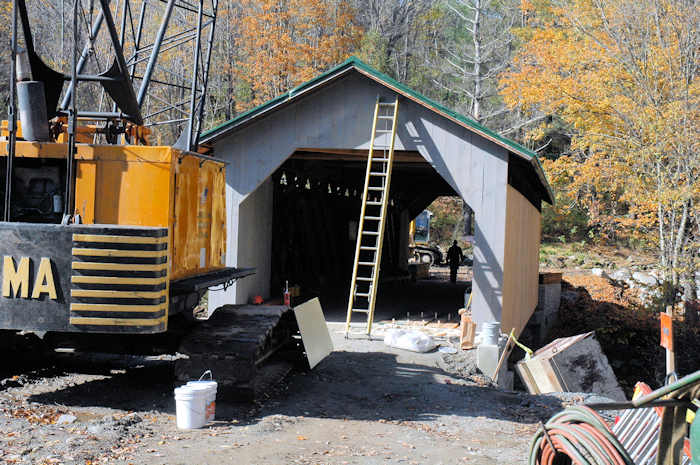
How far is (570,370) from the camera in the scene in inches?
547

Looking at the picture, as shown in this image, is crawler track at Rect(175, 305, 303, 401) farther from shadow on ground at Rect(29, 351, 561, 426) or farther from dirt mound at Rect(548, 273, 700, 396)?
dirt mound at Rect(548, 273, 700, 396)

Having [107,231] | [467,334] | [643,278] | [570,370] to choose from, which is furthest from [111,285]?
[643,278]

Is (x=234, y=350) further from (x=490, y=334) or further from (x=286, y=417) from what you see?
(x=490, y=334)

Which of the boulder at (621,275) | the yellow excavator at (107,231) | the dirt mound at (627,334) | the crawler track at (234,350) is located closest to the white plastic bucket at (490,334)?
the crawler track at (234,350)

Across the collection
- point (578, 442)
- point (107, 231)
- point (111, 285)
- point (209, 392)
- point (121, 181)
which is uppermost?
point (121, 181)

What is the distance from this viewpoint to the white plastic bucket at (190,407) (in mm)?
7883

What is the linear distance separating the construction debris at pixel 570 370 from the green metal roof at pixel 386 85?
149 inches

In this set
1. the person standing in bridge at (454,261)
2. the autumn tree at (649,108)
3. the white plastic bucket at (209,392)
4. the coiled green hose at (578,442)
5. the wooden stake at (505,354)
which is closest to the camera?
the coiled green hose at (578,442)

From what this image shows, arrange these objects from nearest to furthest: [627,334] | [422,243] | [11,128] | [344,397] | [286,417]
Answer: [11,128] < [286,417] < [344,397] < [627,334] < [422,243]

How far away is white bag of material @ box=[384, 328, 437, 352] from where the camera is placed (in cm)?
1352

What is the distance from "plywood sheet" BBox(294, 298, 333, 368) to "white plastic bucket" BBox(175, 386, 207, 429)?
3231 mm

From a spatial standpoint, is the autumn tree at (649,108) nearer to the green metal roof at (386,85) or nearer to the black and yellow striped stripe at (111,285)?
the green metal roof at (386,85)

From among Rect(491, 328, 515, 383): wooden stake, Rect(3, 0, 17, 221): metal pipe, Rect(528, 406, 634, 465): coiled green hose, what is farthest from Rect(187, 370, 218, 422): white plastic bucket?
Rect(491, 328, 515, 383): wooden stake

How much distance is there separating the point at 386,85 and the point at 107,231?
927 cm
